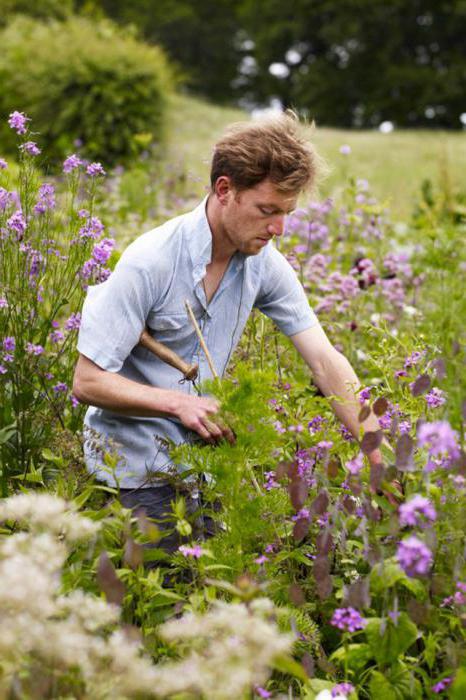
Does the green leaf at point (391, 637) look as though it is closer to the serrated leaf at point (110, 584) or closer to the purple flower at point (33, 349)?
the serrated leaf at point (110, 584)

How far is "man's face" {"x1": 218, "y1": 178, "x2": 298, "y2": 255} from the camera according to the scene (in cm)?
258

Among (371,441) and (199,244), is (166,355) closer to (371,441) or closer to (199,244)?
(199,244)

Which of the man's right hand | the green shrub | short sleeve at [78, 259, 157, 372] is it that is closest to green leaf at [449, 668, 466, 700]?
the man's right hand

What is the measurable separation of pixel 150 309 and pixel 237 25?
41181 millimetres

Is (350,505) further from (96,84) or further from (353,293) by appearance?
(96,84)

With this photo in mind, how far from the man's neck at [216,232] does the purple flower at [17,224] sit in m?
0.63

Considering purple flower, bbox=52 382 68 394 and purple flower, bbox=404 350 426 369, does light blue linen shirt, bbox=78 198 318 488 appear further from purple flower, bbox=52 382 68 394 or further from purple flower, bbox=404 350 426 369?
purple flower, bbox=404 350 426 369

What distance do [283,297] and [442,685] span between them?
4.67ft

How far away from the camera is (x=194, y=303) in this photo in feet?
8.93

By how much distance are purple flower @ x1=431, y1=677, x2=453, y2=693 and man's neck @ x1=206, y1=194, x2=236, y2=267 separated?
1415 millimetres

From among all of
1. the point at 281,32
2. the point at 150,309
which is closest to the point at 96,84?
the point at 150,309

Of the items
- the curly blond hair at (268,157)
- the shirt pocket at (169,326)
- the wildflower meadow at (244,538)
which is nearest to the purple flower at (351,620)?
the wildflower meadow at (244,538)

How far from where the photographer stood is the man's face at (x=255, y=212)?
8.47 feet

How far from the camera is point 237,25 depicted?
135ft
